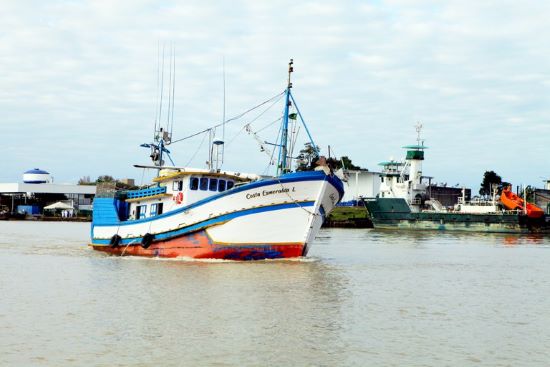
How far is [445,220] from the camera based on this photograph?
74438mm

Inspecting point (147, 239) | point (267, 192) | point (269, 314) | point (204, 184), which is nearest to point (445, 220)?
point (204, 184)

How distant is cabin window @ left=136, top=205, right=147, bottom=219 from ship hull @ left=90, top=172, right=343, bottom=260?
13.7 ft

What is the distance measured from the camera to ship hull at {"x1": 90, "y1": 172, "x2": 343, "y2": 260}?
28250 mm

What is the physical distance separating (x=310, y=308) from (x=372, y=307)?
6.13 ft

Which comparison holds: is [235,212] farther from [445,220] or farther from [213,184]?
[445,220]

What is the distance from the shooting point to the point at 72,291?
21500mm

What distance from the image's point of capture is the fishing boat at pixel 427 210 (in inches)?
2778

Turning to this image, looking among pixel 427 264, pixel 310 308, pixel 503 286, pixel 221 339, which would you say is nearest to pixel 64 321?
pixel 221 339

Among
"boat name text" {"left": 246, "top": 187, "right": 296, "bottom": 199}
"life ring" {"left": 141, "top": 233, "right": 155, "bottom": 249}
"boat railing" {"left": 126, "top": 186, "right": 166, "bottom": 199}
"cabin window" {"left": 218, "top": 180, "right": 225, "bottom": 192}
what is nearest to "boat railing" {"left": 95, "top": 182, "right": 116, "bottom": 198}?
"boat railing" {"left": 126, "top": 186, "right": 166, "bottom": 199}

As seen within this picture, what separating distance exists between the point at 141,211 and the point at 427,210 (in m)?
49.9

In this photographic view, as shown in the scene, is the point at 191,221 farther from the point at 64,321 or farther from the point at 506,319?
the point at 506,319

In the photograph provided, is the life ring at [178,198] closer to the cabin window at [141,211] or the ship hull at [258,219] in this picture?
the ship hull at [258,219]

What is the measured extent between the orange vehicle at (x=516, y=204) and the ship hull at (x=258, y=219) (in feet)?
151

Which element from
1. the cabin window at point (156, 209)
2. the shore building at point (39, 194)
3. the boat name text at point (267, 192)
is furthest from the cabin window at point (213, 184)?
the shore building at point (39, 194)
